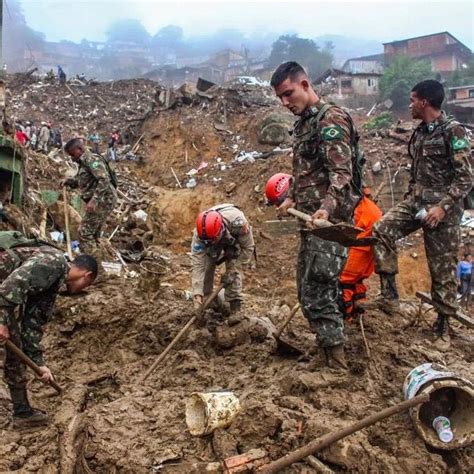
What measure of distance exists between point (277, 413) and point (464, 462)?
3.35 ft

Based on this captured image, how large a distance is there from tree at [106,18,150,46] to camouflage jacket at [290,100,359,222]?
382 feet

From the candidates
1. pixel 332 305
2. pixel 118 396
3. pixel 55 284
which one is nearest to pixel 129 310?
pixel 118 396

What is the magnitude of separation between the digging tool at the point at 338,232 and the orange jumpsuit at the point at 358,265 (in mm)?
1056

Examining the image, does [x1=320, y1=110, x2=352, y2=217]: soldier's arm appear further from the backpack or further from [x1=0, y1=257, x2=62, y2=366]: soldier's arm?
[x1=0, y1=257, x2=62, y2=366]: soldier's arm

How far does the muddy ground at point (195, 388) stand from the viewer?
2.97 metres

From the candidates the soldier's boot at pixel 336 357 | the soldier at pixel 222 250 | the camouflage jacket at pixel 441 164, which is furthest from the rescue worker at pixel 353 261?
the soldier's boot at pixel 336 357

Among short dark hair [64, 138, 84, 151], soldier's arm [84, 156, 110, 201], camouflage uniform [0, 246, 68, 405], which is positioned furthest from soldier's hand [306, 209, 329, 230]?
short dark hair [64, 138, 84, 151]

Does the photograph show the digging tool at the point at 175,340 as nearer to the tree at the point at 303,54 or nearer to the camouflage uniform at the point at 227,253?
the camouflage uniform at the point at 227,253

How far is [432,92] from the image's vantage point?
4.08 metres

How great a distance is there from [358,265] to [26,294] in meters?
2.56

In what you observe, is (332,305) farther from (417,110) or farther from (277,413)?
(417,110)

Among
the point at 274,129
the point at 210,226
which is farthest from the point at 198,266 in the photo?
the point at 274,129

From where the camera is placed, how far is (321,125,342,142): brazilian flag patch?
333 cm

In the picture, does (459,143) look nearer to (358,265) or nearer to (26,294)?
(358,265)
